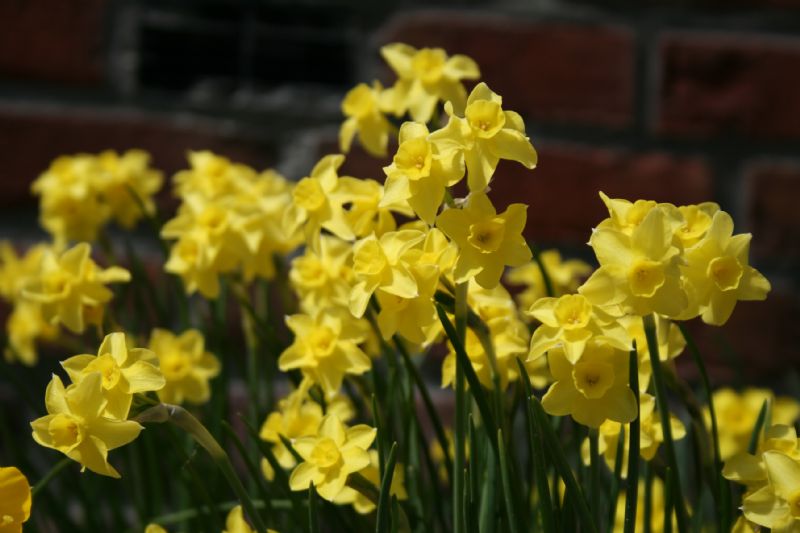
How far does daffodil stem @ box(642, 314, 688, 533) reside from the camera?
0.44m

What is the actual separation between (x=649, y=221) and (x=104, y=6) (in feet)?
2.47

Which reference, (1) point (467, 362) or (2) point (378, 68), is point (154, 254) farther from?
(1) point (467, 362)

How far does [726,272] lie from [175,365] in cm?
36

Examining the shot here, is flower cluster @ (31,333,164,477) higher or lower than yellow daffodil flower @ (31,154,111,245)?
lower

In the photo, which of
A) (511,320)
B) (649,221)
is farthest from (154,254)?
(649,221)

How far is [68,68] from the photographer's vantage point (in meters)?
1.00

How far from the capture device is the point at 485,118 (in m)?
0.44

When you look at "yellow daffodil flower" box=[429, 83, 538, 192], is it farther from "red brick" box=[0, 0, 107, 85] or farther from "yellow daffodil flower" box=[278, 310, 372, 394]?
"red brick" box=[0, 0, 107, 85]

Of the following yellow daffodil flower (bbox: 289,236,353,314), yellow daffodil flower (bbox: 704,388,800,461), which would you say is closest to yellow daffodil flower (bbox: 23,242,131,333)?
yellow daffodil flower (bbox: 289,236,353,314)

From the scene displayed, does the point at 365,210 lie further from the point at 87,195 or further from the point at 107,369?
the point at 87,195

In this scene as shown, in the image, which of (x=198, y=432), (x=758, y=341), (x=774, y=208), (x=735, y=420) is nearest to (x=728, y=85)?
(x=774, y=208)

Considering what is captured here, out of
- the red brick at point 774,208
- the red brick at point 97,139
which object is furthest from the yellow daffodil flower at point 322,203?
the red brick at point 774,208

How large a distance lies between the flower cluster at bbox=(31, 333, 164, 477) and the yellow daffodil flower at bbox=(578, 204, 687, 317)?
0.63 ft

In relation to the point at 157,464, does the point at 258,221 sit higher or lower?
higher
